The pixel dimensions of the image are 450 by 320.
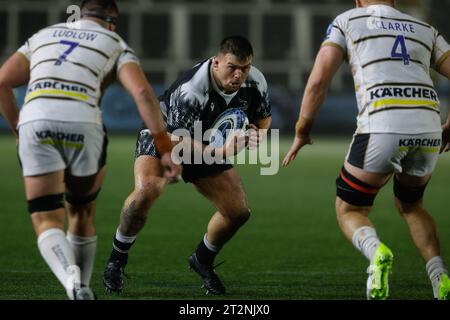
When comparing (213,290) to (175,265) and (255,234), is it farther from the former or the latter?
(255,234)

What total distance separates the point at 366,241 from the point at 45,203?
7.04 ft

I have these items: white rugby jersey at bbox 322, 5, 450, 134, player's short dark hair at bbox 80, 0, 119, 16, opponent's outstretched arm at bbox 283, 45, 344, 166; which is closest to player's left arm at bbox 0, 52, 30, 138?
player's short dark hair at bbox 80, 0, 119, 16

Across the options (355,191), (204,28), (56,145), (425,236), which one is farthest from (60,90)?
(204,28)

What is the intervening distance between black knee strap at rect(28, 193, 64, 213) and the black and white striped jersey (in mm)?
1874

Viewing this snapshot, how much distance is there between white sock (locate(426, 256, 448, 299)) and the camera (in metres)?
6.93

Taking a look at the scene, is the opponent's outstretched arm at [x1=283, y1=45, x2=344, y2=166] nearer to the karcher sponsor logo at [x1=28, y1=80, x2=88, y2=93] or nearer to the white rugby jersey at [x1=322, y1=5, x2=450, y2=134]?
the white rugby jersey at [x1=322, y1=5, x2=450, y2=134]

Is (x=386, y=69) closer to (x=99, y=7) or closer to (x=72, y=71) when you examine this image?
(x=99, y=7)

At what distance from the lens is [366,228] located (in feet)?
21.8

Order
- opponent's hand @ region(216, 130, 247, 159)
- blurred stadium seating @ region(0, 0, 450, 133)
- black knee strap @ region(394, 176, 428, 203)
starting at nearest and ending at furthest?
black knee strap @ region(394, 176, 428, 203), opponent's hand @ region(216, 130, 247, 159), blurred stadium seating @ region(0, 0, 450, 133)

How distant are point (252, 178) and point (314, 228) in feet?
23.0

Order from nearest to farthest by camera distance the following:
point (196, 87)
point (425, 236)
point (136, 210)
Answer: point (425, 236), point (196, 87), point (136, 210)

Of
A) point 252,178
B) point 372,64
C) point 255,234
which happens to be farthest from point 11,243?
point 252,178

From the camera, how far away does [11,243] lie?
1055cm

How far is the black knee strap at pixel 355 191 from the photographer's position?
6.71m
